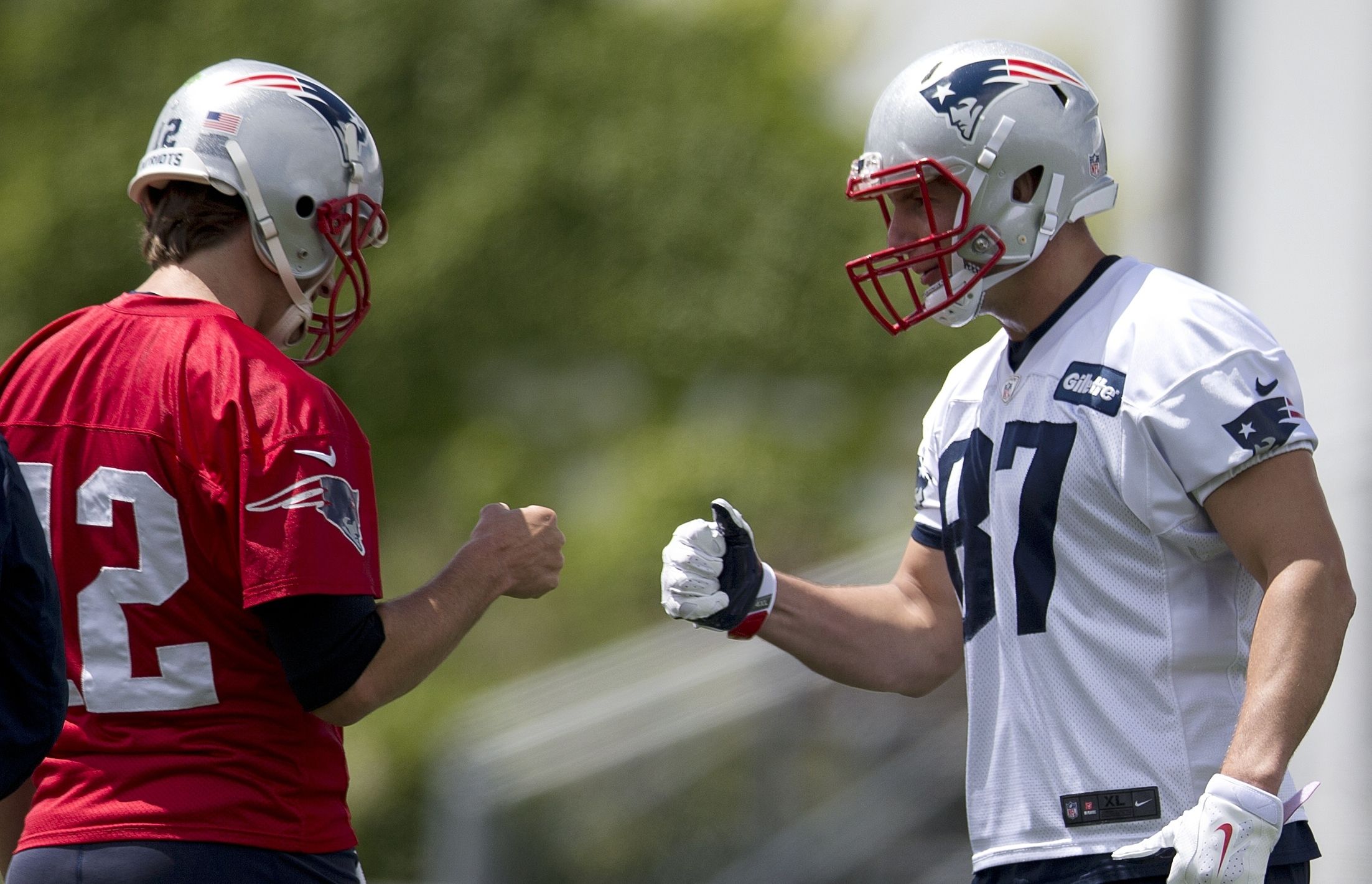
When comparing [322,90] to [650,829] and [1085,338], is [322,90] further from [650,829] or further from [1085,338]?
[650,829]

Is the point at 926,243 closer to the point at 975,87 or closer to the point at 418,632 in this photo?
the point at 975,87

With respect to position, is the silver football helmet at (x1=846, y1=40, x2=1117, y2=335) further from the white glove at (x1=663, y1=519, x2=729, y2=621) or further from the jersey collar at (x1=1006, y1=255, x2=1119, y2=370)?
the white glove at (x1=663, y1=519, x2=729, y2=621)

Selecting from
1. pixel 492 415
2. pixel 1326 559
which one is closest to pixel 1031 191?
pixel 1326 559

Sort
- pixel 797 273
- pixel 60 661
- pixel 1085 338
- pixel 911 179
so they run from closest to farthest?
pixel 60 661 → pixel 1085 338 → pixel 911 179 → pixel 797 273

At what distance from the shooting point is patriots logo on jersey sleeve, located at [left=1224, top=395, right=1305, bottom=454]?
2361 mm

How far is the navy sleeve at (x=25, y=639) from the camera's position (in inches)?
71.3

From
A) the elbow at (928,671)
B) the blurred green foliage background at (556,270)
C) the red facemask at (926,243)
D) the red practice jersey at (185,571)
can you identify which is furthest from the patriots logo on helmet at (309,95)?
the blurred green foliage background at (556,270)

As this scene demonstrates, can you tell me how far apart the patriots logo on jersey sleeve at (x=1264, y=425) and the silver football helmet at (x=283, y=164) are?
5.07ft

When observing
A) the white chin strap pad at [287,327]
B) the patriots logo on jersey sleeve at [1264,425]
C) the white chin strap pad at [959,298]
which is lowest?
the patriots logo on jersey sleeve at [1264,425]

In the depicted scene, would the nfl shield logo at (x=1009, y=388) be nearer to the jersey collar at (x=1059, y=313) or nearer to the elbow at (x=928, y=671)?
the jersey collar at (x=1059, y=313)

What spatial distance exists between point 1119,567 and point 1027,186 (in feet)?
2.53

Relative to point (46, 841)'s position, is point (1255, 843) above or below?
below

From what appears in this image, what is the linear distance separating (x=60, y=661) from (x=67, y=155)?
11317 millimetres

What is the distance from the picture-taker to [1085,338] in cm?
264
